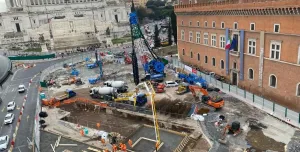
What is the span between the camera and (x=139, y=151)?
2362 cm

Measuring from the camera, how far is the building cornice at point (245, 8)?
2734 cm

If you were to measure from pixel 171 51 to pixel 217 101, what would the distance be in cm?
4114

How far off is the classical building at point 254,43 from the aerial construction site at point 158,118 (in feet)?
14.0

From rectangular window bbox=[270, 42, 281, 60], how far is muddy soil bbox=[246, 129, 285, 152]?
35.5 ft

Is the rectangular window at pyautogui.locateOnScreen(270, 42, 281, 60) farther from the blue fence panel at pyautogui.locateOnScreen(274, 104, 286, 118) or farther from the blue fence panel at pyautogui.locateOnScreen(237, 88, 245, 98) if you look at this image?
the blue fence panel at pyautogui.locateOnScreen(274, 104, 286, 118)

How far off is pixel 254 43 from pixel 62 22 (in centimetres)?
8552

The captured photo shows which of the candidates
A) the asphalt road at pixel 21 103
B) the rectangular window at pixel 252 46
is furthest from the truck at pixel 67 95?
the rectangular window at pixel 252 46

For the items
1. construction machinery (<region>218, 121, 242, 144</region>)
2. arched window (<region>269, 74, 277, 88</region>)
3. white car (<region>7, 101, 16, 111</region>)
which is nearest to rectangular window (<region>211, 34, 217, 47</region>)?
arched window (<region>269, 74, 277, 88</region>)

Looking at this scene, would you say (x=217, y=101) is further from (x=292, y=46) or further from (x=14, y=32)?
(x=14, y=32)

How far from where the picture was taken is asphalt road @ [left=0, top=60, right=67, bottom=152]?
28.3 m

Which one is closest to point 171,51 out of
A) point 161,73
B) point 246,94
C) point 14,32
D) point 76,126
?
point 161,73

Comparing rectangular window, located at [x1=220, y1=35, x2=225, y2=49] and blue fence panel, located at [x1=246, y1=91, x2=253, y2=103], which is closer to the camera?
blue fence panel, located at [x1=246, y1=91, x2=253, y2=103]

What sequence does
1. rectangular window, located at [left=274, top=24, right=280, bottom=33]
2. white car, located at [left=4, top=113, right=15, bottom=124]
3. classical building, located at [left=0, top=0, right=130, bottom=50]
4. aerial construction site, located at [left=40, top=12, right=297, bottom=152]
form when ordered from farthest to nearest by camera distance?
classical building, located at [left=0, top=0, right=130, bottom=50] → white car, located at [left=4, top=113, right=15, bottom=124] → rectangular window, located at [left=274, top=24, right=280, bottom=33] → aerial construction site, located at [left=40, top=12, right=297, bottom=152]

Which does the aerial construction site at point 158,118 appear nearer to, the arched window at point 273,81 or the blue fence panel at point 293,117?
the blue fence panel at point 293,117
